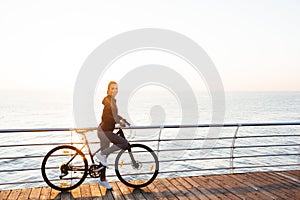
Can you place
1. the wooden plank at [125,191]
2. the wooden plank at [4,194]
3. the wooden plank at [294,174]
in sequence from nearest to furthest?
the wooden plank at [4,194] → the wooden plank at [125,191] → the wooden plank at [294,174]

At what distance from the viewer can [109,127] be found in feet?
16.2

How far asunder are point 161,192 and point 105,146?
1278 millimetres

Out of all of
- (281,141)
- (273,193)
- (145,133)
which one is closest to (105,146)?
(273,193)

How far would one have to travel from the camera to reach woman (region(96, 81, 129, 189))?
4.82m

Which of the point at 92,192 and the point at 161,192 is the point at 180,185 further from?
the point at 92,192

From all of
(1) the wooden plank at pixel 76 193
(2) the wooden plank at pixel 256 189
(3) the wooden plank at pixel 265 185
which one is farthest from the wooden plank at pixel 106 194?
(3) the wooden plank at pixel 265 185

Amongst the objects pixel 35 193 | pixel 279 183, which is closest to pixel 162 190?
pixel 35 193

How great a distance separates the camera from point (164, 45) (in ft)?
52.8

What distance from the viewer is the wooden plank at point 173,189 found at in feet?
15.5

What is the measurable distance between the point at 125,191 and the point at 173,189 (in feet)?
2.82

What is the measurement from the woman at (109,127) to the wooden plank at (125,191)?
0.78ft

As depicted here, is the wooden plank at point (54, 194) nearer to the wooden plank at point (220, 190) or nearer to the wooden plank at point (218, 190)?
the wooden plank at point (218, 190)

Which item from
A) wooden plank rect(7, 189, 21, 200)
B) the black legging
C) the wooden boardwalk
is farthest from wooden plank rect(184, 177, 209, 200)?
wooden plank rect(7, 189, 21, 200)

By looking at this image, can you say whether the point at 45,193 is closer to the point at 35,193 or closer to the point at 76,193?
the point at 35,193
